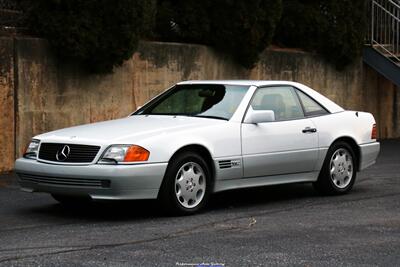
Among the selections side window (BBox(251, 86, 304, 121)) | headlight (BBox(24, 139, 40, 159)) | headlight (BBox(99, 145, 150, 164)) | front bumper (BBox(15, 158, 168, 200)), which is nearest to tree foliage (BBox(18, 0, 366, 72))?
side window (BBox(251, 86, 304, 121))

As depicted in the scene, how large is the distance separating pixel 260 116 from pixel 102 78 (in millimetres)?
5166

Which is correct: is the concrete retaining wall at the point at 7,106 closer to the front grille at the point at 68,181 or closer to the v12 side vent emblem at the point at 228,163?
the front grille at the point at 68,181

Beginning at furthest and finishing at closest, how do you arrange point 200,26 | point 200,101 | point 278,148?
point 200,26 → point 200,101 → point 278,148

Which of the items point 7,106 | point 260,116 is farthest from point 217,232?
point 7,106

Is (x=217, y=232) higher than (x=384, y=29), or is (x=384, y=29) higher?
(x=384, y=29)

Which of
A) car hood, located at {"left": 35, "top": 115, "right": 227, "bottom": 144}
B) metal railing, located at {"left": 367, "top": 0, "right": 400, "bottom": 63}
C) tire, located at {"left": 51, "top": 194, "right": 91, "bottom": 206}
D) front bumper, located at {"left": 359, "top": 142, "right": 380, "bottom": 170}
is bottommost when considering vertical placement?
tire, located at {"left": 51, "top": 194, "right": 91, "bottom": 206}

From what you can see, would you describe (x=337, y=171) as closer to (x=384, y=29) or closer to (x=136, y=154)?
(x=136, y=154)

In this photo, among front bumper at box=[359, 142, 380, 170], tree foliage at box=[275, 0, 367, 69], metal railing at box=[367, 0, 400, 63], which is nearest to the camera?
front bumper at box=[359, 142, 380, 170]

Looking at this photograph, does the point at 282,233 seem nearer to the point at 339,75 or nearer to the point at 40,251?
the point at 40,251

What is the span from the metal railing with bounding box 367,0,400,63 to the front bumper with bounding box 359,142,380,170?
8.86m

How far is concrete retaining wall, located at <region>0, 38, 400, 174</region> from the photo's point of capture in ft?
40.0

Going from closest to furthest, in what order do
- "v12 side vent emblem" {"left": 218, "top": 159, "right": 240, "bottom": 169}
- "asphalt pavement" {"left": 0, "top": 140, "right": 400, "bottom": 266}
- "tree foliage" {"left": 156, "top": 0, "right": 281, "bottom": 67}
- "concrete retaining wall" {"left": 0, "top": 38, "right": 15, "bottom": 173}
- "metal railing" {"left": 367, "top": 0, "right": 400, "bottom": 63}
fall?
"asphalt pavement" {"left": 0, "top": 140, "right": 400, "bottom": 266}
"v12 side vent emblem" {"left": 218, "top": 159, "right": 240, "bottom": 169}
"concrete retaining wall" {"left": 0, "top": 38, "right": 15, "bottom": 173}
"tree foliage" {"left": 156, "top": 0, "right": 281, "bottom": 67}
"metal railing" {"left": 367, "top": 0, "right": 400, "bottom": 63}

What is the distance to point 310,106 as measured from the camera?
9.85 metres

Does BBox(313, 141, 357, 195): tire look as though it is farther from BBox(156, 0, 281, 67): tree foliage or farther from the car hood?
BBox(156, 0, 281, 67): tree foliage
